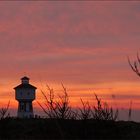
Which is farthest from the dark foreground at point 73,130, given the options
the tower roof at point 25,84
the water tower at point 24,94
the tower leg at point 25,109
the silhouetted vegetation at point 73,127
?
the tower roof at point 25,84

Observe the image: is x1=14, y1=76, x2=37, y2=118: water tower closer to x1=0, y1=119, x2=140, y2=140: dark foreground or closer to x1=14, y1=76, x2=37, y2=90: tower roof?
x1=14, y1=76, x2=37, y2=90: tower roof

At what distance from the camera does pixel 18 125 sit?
17797 mm

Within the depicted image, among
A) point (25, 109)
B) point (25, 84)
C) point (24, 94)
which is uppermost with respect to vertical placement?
point (25, 84)

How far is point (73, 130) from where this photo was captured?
15766 mm

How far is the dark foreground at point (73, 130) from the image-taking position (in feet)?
49.6

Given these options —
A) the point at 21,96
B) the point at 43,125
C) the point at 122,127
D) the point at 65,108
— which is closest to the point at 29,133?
the point at 43,125

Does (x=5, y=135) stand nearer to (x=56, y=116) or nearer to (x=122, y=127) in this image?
(x=56, y=116)

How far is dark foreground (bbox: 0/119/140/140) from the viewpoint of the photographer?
595 inches

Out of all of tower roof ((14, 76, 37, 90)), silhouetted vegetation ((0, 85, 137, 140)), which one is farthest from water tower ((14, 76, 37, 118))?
silhouetted vegetation ((0, 85, 137, 140))

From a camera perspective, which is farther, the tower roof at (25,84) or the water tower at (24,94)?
the tower roof at (25,84)

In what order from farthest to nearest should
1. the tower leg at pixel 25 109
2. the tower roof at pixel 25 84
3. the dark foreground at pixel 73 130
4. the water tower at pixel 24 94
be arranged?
the tower roof at pixel 25 84 < the water tower at pixel 24 94 < the tower leg at pixel 25 109 < the dark foreground at pixel 73 130

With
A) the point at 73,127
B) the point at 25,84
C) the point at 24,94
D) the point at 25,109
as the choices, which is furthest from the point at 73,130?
Answer: the point at 25,84

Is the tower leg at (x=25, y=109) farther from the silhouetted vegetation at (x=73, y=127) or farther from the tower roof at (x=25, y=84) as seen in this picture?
the silhouetted vegetation at (x=73, y=127)

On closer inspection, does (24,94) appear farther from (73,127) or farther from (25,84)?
(73,127)
